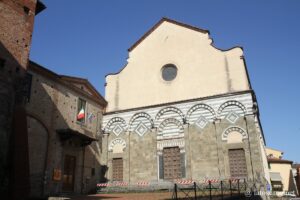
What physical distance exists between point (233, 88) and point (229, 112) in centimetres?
155

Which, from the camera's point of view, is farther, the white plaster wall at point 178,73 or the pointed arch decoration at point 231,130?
the white plaster wall at point 178,73

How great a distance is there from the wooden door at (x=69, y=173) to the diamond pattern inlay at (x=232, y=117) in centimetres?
986

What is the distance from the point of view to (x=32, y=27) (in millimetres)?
13031

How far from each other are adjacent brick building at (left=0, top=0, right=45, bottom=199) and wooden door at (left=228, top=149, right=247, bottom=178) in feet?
36.8

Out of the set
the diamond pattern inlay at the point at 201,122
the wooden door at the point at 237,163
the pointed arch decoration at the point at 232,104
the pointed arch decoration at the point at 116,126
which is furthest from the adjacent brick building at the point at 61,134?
the wooden door at the point at 237,163

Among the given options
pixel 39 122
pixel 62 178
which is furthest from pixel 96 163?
pixel 39 122

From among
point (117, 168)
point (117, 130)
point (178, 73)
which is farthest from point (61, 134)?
point (178, 73)

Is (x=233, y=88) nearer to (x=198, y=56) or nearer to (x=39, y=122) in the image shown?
(x=198, y=56)

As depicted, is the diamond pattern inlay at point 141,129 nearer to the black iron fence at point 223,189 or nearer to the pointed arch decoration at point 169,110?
the pointed arch decoration at point 169,110

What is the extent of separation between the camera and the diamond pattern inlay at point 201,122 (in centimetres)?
1784

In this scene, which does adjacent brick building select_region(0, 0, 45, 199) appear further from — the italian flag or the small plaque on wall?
the italian flag

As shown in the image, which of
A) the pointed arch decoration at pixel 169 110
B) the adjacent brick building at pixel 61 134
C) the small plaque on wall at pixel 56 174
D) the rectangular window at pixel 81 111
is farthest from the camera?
the pointed arch decoration at pixel 169 110

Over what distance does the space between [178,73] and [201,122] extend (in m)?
3.93

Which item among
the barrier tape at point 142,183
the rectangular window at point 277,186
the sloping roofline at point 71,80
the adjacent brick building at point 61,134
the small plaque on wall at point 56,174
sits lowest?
the rectangular window at point 277,186
